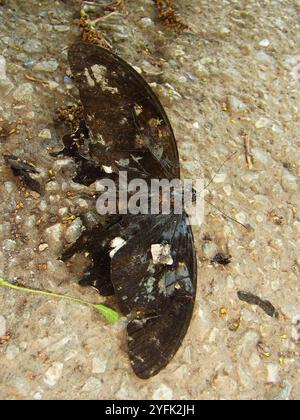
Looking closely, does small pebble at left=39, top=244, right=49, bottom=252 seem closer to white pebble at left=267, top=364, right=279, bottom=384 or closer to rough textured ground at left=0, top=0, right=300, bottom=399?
rough textured ground at left=0, top=0, right=300, bottom=399

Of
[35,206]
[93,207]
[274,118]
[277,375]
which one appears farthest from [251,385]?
[274,118]

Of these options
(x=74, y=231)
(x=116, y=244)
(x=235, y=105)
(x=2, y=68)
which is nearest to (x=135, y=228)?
(x=116, y=244)

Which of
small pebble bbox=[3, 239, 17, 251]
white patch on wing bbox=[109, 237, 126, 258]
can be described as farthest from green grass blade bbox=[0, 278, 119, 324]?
white patch on wing bbox=[109, 237, 126, 258]

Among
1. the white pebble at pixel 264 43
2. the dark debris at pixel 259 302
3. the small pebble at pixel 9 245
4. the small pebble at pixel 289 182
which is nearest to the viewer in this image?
the small pebble at pixel 9 245

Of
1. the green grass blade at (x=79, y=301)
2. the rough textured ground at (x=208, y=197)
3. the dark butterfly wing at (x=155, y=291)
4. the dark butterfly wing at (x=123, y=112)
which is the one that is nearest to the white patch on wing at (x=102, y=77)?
the dark butterfly wing at (x=123, y=112)

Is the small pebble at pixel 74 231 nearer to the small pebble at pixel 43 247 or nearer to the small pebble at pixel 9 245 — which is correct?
the small pebble at pixel 43 247

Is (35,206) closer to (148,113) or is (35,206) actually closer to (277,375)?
(148,113)

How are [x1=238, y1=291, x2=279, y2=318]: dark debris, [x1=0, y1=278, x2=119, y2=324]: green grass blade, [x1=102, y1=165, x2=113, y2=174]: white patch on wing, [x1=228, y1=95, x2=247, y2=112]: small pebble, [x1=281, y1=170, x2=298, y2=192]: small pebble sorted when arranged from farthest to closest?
[x1=228, y1=95, x2=247, y2=112]: small pebble
[x1=281, y1=170, x2=298, y2=192]: small pebble
[x1=102, y1=165, x2=113, y2=174]: white patch on wing
[x1=238, y1=291, x2=279, y2=318]: dark debris
[x1=0, y1=278, x2=119, y2=324]: green grass blade
